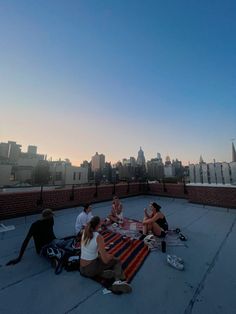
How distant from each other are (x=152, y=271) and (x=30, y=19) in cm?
686

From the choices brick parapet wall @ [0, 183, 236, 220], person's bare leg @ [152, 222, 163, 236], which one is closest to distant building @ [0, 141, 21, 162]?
brick parapet wall @ [0, 183, 236, 220]

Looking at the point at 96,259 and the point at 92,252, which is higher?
the point at 92,252

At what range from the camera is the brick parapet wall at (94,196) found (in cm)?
512

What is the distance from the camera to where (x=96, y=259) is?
219 centimetres

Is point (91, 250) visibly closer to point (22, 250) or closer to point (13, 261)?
point (22, 250)

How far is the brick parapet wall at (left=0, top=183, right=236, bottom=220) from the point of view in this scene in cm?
512

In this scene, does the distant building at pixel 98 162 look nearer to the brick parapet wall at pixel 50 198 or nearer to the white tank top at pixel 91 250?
the brick parapet wall at pixel 50 198

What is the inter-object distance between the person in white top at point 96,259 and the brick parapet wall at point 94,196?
414cm

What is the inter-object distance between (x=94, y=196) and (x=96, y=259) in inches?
218

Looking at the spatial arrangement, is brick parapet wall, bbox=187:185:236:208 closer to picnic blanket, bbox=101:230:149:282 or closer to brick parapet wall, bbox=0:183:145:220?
brick parapet wall, bbox=0:183:145:220

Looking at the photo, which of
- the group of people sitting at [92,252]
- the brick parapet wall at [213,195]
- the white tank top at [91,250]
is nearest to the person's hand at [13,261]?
the group of people sitting at [92,252]

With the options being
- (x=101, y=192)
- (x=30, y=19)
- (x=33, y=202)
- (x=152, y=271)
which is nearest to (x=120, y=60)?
(x=30, y=19)

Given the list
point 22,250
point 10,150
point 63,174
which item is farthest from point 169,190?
point 10,150

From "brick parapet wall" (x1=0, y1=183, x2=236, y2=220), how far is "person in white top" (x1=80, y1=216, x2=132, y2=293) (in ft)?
13.6
